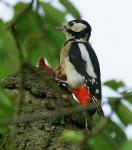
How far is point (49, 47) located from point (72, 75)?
3592mm

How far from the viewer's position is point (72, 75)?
463 centimetres

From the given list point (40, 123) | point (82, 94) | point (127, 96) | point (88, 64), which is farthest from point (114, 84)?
point (88, 64)

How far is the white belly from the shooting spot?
4399mm

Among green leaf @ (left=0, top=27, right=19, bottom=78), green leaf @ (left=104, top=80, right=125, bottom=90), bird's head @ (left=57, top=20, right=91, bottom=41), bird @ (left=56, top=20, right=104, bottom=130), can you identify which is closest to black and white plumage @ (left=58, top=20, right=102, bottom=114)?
bird @ (left=56, top=20, right=104, bottom=130)

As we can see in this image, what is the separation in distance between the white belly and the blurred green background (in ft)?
10.3

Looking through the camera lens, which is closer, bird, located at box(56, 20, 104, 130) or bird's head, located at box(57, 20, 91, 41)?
bird, located at box(56, 20, 104, 130)

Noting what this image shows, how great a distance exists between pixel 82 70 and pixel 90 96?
A: 0.52 m

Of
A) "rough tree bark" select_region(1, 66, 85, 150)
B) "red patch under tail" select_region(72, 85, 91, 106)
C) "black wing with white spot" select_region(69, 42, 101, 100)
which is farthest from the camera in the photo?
"black wing with white spot" select_region(69, 42, 101, 100)

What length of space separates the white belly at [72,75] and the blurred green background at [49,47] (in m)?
Result: 3.15

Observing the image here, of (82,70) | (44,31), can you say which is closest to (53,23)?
(44,31)

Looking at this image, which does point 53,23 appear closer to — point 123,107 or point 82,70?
point 123,107

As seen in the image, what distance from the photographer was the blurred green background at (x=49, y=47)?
3.34 ft

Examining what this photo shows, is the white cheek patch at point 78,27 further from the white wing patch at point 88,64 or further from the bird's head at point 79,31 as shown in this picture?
the white wing patch at point 88,64

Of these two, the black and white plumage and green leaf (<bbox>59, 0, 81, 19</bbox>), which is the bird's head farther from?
green leaf (<bbox>59, 0, 81, 19</bbox>)
